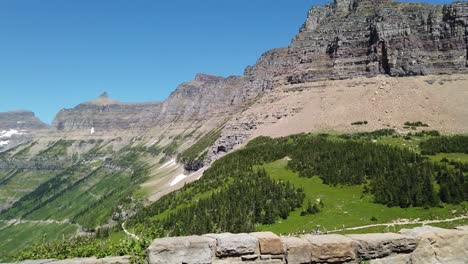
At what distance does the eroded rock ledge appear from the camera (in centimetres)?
1284

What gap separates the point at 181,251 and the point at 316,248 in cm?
448

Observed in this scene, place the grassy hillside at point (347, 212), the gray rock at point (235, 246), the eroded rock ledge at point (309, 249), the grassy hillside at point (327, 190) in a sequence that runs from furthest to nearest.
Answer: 1. the grassy hillside at point (327, 190)
2. the grassy hillside at point (347, 212)
3. the gray rock at point (235, 246)
4. the eroded rock ledge at point (309, 249)

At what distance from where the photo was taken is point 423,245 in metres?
13.7

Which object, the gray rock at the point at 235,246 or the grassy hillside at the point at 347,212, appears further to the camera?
the grassy hillside at the point at 347,212

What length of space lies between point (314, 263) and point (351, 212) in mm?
52616

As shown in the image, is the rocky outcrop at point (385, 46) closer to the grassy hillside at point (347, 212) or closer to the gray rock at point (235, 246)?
the grassy hillside at point (347, 212)

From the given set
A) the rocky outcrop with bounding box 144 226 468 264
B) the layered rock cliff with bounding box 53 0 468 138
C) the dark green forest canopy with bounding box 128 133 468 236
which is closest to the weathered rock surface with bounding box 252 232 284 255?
the rocky outcrop with bounding box 144 226 468 264

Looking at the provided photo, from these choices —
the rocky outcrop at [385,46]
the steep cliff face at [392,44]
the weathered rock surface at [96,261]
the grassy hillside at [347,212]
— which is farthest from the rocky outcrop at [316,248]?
the steep cliff face at [392,44]

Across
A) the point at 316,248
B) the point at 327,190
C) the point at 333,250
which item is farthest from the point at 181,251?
the point at 327,190

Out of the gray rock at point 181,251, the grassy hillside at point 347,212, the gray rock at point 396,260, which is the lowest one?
the grassy hillside at point 347,212

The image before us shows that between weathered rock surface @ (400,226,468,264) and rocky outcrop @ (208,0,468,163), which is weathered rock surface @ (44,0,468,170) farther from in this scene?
weathered rock surface @ (400,226,468,264)

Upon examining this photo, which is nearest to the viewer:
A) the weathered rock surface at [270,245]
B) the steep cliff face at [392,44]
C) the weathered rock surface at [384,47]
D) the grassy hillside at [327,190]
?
the weathered rock surface at [270,245]

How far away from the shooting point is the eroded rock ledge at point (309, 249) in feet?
42.1

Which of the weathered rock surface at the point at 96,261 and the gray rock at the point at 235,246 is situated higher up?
the gray rock at the point at 235,246
